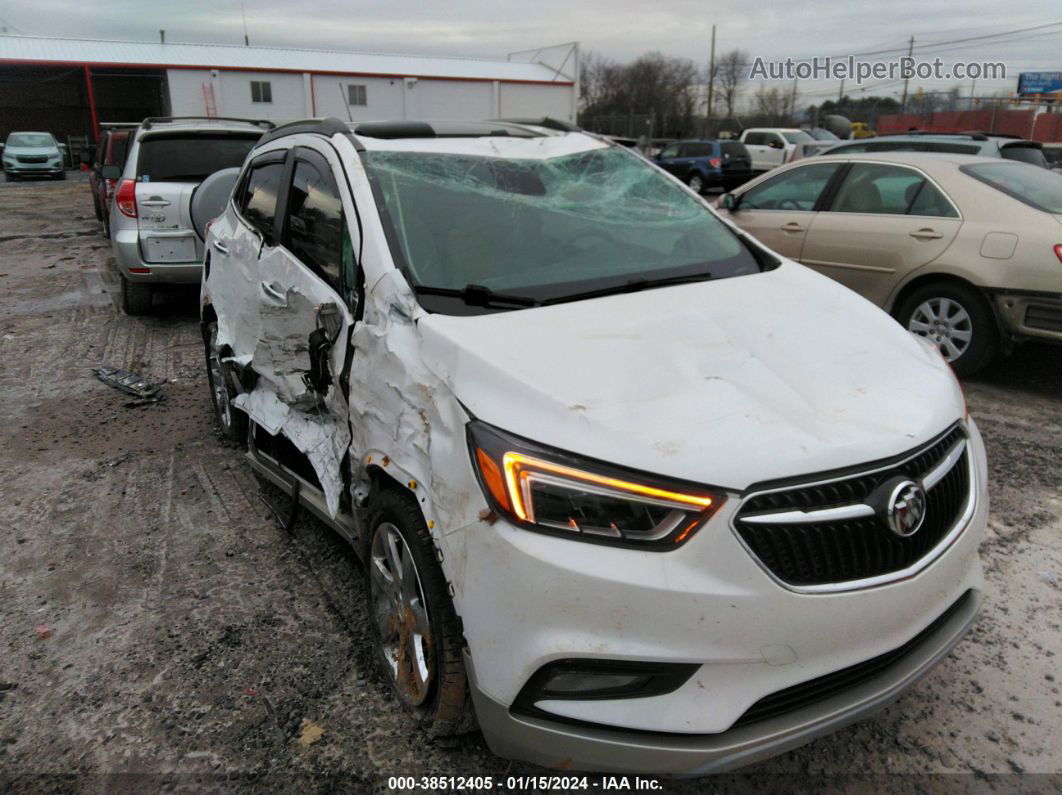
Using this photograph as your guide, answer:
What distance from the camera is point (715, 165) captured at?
2292 cm

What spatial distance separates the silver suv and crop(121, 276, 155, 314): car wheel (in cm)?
1

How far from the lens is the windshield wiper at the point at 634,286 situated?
107 inches

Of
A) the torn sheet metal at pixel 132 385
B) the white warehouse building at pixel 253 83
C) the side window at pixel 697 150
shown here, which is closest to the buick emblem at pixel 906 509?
the torn sheet metal at pixel 132 385

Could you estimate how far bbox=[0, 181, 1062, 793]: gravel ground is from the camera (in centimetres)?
243

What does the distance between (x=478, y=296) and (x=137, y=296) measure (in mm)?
6980

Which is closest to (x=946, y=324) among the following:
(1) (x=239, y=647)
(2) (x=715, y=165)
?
(1) (x=239, y=647)

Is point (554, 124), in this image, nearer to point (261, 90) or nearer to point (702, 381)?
point (702, 381)

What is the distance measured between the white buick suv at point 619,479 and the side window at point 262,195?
0.72 metres

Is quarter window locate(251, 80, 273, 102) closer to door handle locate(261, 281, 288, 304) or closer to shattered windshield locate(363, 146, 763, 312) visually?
door handle locate(261, 281, 288, 304)

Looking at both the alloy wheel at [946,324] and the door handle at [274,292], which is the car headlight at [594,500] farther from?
the alloy wheel at [946,324]

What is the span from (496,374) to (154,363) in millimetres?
5616

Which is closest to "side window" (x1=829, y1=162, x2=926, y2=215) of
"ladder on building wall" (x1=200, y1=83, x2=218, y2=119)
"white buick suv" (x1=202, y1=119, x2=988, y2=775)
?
"white buick suv" (x1=202, y1=119, x2=988, y2=775)

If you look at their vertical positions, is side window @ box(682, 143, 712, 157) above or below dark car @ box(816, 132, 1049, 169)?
above

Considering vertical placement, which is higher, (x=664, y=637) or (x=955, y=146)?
(x=955, y=146)
